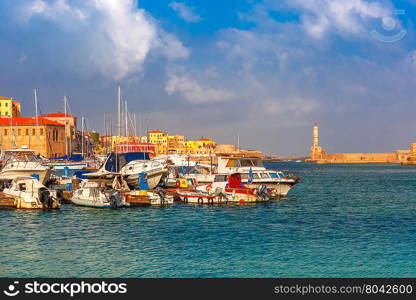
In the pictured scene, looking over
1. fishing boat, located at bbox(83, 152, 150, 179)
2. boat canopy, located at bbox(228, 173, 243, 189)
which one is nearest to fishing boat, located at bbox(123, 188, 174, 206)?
boat canopy, located at bbox(228, 173, 243, 189)

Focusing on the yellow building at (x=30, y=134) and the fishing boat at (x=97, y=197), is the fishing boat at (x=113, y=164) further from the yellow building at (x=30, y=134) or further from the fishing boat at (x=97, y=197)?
the yellow building at (x=30, y=134)

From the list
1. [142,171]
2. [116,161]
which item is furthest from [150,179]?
[116,161]

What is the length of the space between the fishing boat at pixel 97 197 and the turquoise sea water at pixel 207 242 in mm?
715

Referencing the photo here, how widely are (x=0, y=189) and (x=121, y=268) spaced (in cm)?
3032

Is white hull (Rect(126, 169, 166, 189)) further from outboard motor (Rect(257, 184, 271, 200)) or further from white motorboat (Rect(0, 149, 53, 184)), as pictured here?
outboard motor (Rect(257, 184, 271, 200))

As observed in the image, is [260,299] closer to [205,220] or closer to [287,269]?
[287,269]

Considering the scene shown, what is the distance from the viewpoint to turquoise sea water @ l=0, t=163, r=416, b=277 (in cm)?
1897

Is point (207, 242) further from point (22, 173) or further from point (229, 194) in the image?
point (22, 173)

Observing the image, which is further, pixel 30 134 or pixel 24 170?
pixel 30 134

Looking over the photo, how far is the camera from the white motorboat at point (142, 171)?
46.1 metres

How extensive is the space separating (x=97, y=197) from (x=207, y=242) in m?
14.9

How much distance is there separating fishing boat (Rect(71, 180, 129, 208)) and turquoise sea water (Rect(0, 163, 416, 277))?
72 centimetres

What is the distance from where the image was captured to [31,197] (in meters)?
35.8

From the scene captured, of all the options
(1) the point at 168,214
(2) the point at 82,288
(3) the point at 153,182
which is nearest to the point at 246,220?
(1) the point at 168,214
